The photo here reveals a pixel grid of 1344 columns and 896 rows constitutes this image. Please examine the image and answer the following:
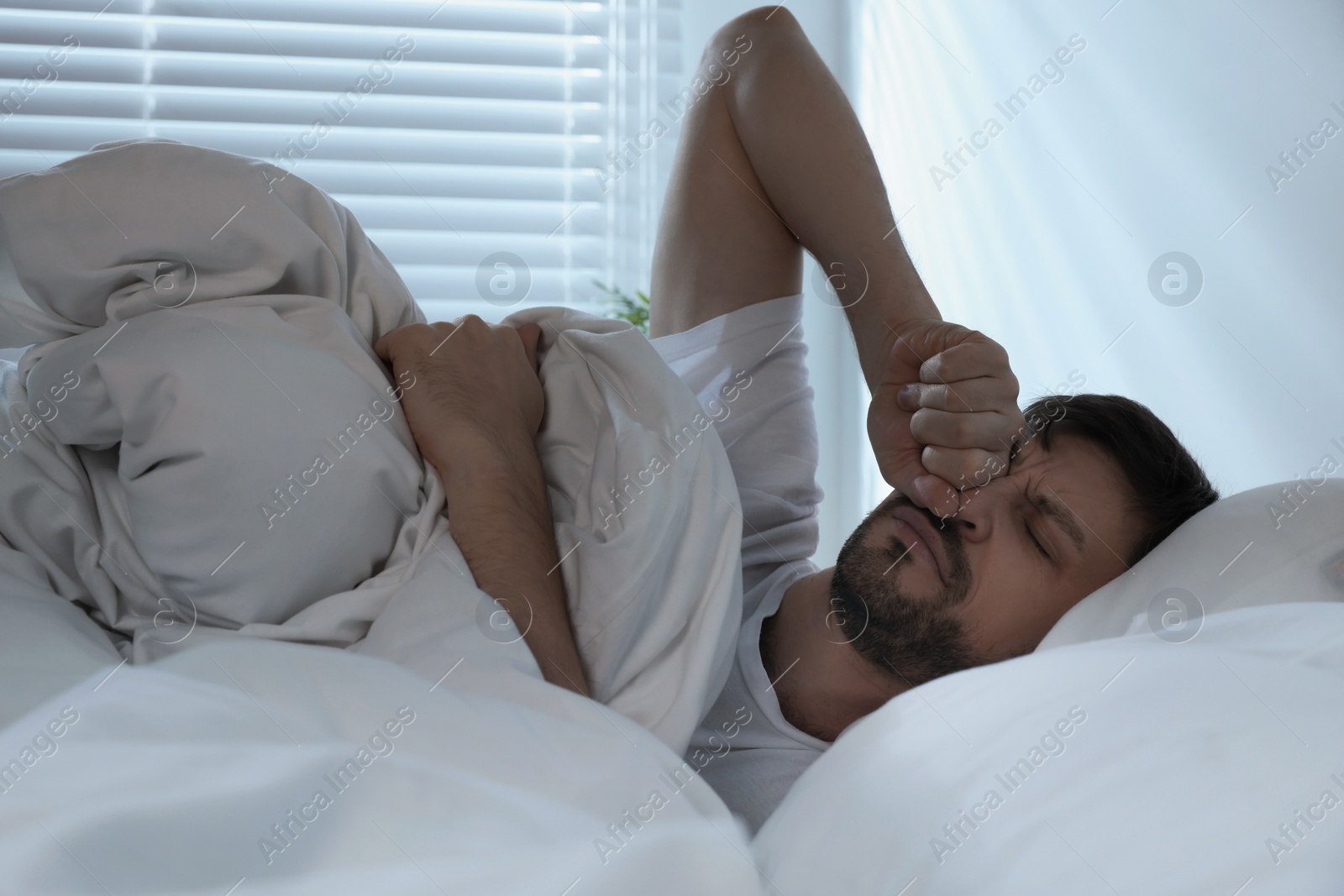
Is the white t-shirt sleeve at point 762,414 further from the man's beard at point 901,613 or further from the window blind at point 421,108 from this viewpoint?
the window blind at point 421,108

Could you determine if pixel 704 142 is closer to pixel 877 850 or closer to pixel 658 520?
pixel 658 520

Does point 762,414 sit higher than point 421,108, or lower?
lower

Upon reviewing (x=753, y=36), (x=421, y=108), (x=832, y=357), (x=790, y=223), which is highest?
(x=753, y=36)

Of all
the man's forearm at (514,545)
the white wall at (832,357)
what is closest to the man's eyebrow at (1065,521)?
the man's forearm at (514,545)

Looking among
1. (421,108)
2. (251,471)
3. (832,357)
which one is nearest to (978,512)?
(251,471)

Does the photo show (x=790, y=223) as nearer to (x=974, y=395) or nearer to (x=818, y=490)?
(x=818, y=490)

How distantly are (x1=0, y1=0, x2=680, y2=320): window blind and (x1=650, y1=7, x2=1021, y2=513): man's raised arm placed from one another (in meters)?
1.04

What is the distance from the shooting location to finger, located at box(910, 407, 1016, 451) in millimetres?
803

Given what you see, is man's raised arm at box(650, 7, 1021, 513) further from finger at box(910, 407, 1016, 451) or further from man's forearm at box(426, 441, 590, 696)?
man's forearm at box(426, 441, 590, 696)

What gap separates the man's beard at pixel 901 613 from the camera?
0.86 m

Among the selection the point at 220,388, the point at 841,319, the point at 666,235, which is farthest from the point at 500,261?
the point at 220,388

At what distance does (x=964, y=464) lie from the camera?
33.1 inches

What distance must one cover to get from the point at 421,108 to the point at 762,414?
1530mm

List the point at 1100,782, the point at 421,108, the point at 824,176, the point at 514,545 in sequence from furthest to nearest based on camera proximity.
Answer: the point at 421,108 < the point at 824,176 < the point at 514,545 < the point at 1100,782
